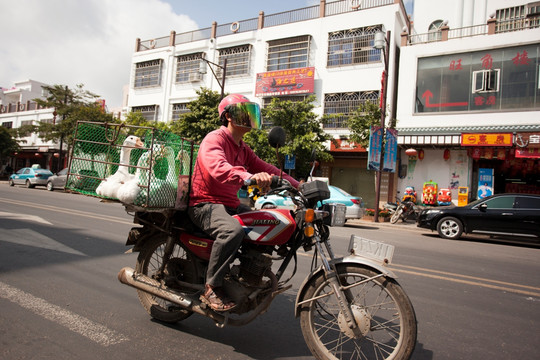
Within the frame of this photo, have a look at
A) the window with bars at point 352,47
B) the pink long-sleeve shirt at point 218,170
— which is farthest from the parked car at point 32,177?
the pink long-sleeve shirt at point 218,170

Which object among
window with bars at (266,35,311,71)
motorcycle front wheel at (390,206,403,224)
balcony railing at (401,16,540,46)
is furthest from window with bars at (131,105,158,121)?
motorcycle front wheel at (390,206,403,224)

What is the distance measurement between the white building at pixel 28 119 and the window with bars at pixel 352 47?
28105 millimetres

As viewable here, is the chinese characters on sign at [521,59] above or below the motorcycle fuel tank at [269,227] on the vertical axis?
above

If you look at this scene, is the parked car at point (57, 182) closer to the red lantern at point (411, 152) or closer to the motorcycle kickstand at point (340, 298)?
the red lantern at point (411, 152)

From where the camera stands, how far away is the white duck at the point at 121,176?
2756 mm

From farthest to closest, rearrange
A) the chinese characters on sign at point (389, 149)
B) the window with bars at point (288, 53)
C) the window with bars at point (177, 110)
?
the window with bars at point (177, 110), the window with bars at point (288, 53), the chinese characters on sign at point (389, 149)

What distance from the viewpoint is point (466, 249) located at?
8336mm

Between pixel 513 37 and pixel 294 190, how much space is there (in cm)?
1841

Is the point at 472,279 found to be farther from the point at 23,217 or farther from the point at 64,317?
the point at 23,217

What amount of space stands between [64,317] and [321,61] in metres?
20.2

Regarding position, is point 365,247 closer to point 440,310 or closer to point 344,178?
point 440,310

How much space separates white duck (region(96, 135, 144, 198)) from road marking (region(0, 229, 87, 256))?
9.78 feet

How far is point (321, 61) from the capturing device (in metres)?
20.8

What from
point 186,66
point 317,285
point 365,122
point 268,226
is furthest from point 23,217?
point 186,66
